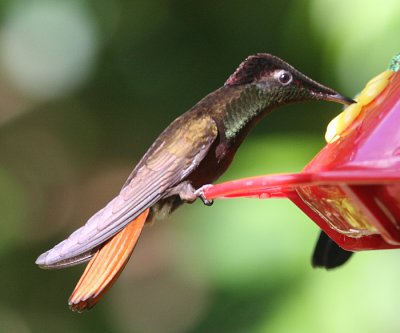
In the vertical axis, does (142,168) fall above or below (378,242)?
above

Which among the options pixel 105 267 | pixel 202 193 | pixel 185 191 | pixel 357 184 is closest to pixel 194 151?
pixel 185 191

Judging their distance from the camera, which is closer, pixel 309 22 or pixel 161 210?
pixel 161 210

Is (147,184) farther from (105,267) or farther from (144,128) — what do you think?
(144,128)

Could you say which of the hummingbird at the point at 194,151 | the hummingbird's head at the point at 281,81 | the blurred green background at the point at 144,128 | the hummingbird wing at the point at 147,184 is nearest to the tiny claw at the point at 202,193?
the hummingbird at the point at 194,151

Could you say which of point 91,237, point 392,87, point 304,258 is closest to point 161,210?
point 91,237

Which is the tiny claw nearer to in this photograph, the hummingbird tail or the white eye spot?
the hummingbird tail

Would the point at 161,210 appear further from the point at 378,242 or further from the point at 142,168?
the point at 378,242

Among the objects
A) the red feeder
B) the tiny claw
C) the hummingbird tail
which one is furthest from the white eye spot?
the hummingbird tail
